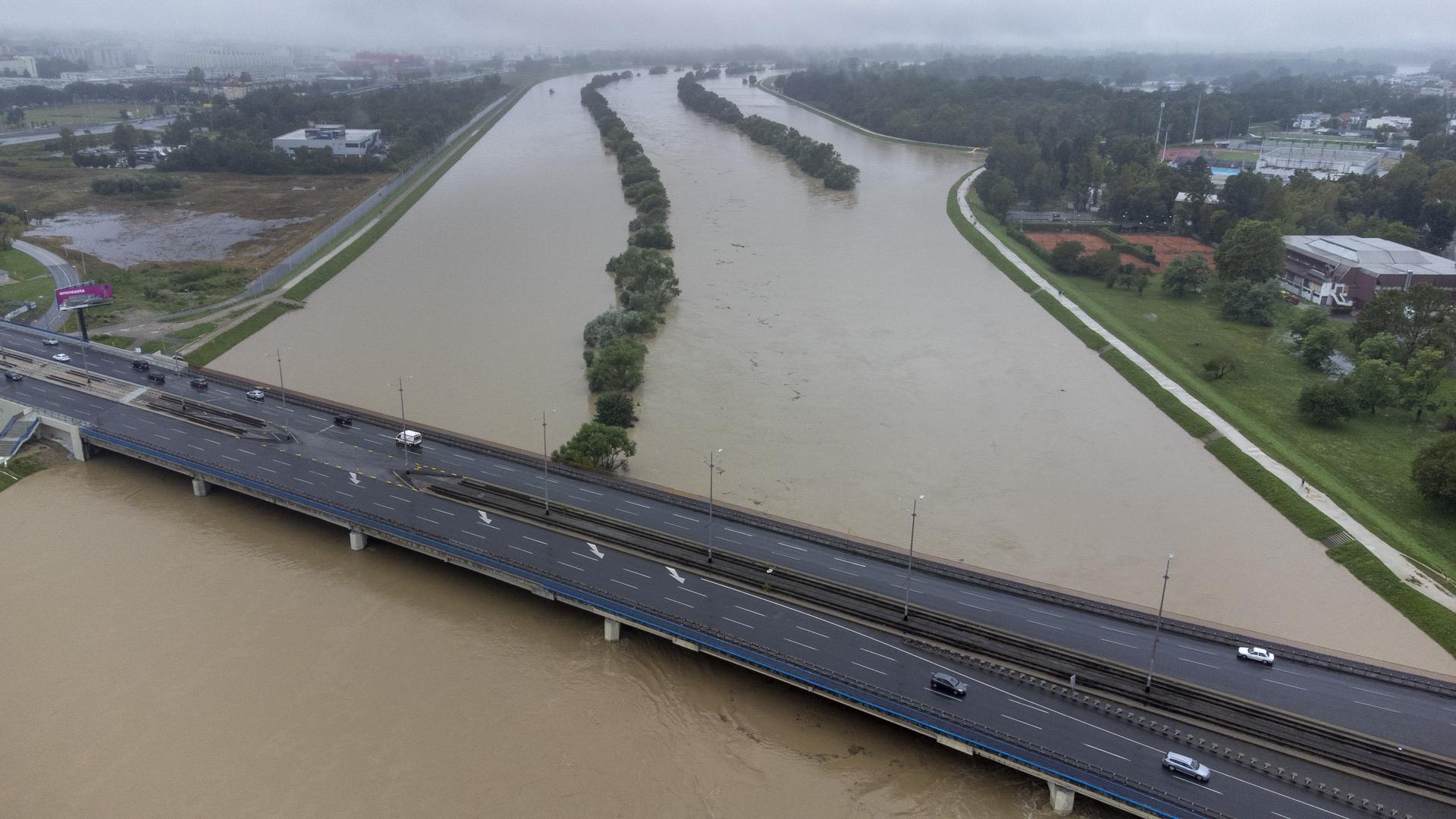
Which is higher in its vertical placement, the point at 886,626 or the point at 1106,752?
the point at 886,626

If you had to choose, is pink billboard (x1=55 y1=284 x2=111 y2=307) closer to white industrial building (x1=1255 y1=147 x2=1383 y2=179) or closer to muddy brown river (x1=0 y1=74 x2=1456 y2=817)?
muddy brown river (x1=0 y1=74 x2=1456 y2=817)

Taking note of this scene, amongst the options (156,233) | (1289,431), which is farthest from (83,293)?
(1289,431)

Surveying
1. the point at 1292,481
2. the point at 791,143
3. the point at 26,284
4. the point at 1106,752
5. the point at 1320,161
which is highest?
the point at 791,143

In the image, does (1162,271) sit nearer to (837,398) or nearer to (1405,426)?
(1405,426)

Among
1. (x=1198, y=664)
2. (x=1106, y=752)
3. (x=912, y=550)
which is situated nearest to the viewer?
(x=1106, y=752)

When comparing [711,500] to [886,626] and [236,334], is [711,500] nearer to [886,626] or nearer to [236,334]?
[886,626]

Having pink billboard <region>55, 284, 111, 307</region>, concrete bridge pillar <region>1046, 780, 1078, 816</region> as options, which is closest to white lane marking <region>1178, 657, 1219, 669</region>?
Result: concrete bridge pillar <region>1046, 780, 1078, 816</region>
